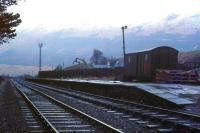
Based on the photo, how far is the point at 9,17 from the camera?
45.2 metres

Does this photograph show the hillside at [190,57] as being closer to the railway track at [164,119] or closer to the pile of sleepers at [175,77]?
the pile of sleepers at [175,77]

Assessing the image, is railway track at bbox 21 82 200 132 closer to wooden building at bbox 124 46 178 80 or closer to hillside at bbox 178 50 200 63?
wooden building at bbox 124 46 178 80

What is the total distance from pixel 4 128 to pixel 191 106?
11.7m

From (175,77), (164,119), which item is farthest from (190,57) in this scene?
(164,119)

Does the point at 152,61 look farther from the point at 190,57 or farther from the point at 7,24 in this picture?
the point at 190,57

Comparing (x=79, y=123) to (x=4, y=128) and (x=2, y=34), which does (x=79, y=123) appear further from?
(x=2, y=34)

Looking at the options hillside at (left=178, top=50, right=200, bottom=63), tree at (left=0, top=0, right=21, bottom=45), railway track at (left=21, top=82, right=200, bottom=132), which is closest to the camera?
railway track at (left=21, top=82, right=200, bottom=132)

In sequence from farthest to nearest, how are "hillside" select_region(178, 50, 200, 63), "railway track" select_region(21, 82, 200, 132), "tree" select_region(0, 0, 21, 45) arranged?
"hillside" select_region(178, 50, 200, 63)
"tree" select_region(0, 0, 21, 45)
"railway track" select_region(21, 82, 200, 132)

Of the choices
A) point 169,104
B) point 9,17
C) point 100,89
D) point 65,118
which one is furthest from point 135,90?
point 9,17

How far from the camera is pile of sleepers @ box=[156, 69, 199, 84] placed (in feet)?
146

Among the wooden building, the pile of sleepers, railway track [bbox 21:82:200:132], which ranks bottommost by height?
railway track [bbox 21:82:200:132]

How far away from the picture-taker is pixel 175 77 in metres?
45.1

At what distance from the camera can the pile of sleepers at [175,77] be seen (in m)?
44.7

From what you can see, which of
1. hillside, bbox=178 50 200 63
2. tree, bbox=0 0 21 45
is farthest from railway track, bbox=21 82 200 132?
hillside, bbox=178 50 200 63
